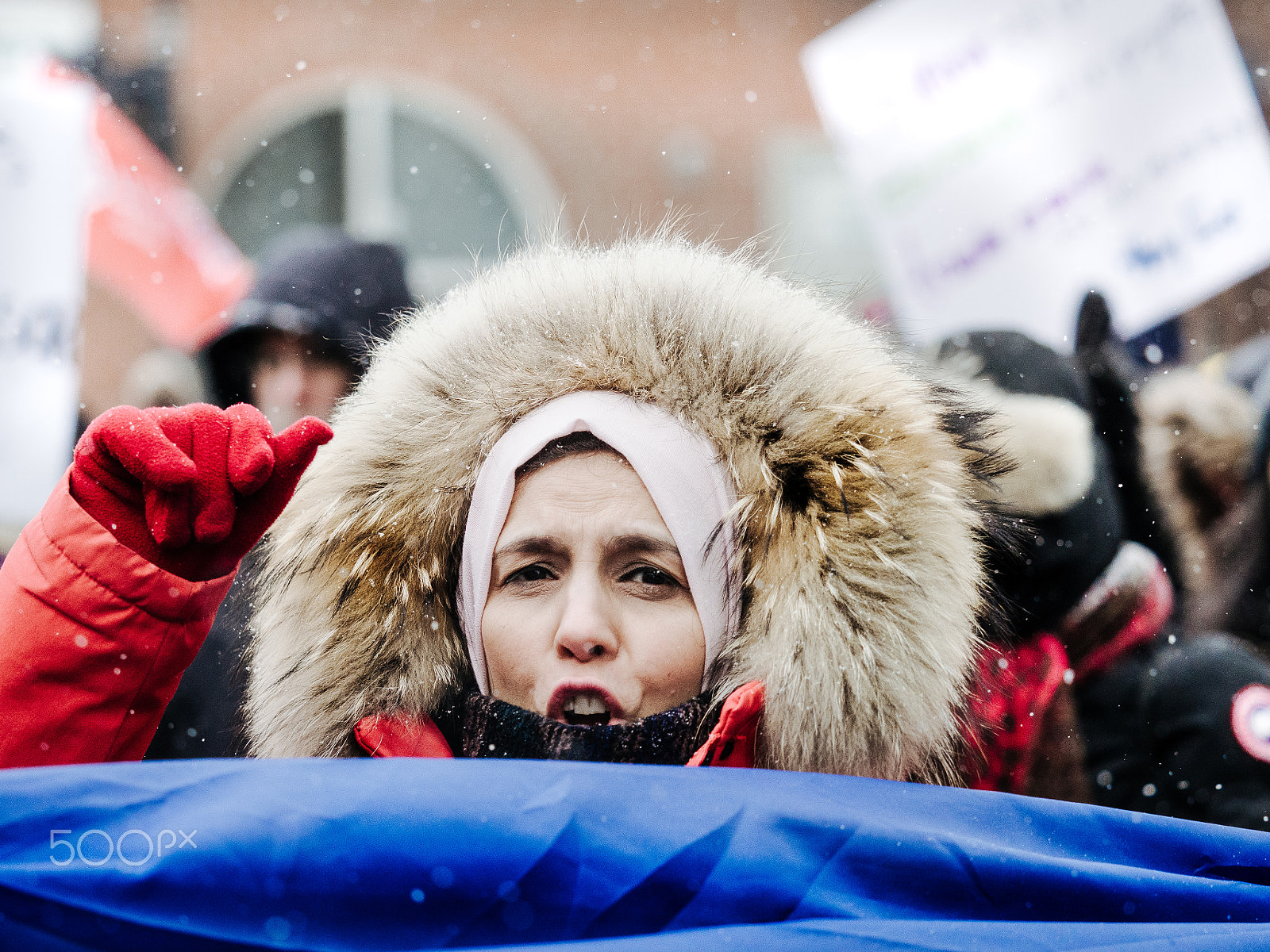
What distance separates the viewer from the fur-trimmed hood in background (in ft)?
4.50

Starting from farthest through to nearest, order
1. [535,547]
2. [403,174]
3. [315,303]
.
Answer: [403,174] < [315,303] < [535,547]

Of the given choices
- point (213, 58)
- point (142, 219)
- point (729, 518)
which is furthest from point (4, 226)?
point (213, 58)

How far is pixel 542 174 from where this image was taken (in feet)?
28.6

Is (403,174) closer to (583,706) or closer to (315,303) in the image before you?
(315,303)

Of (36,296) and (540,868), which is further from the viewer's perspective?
(36,296)

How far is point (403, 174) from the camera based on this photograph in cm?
877

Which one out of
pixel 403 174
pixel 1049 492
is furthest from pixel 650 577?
pixel 403 174

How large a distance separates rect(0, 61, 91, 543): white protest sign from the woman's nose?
72.7 inches

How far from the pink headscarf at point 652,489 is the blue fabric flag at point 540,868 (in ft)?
1.24

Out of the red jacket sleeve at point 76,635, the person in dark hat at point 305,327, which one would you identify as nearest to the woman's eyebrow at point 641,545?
the red jacket sleeve at point 76,635

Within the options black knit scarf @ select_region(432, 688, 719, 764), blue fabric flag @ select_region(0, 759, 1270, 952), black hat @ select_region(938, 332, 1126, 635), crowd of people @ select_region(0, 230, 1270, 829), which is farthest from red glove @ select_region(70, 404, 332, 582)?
black hat @ select_region(938, 332, 1126, 635)

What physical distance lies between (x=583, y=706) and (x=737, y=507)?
32cm

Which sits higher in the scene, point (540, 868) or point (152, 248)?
point (152, 248)

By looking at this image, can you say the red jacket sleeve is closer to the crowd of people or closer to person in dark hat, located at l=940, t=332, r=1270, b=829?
the crowd of people
